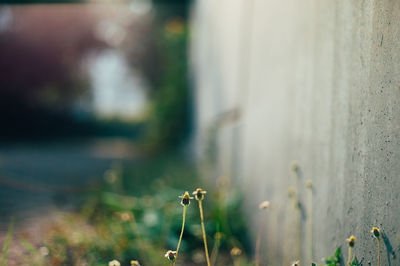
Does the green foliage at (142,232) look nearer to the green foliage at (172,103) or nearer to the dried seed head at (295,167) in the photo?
the dried seed head at (295,167)

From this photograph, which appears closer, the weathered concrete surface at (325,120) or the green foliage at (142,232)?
the weathered concrete surface at (325,120)

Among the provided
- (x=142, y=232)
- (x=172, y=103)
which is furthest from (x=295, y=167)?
(x=172, y=103)

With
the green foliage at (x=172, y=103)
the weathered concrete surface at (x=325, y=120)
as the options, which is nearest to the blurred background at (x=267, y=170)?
the weathered concrete surface at (x=325, y=120)

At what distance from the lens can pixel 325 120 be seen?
3.78 ft

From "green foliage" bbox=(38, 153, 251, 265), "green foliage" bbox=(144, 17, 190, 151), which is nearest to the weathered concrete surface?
"green foliage" bbox=(38, 153, 251, 265)

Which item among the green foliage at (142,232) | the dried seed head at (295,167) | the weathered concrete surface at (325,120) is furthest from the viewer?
the green foliage at (142,232)

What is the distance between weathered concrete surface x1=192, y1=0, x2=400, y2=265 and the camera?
0.80 m

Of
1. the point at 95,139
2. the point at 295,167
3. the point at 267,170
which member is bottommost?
the point at 95,139

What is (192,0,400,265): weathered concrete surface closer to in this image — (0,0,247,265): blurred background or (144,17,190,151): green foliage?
(0,0,247,265): blurred background

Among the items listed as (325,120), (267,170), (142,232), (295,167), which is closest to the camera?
(325,120)

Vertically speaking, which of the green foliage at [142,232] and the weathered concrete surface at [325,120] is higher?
the weathered concrete surface at [325,120]

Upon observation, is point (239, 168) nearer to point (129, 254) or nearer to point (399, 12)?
point (129, 254)

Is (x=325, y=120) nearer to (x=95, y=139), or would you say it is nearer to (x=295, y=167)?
(x=295, y=167)

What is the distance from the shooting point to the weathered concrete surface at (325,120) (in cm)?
80
